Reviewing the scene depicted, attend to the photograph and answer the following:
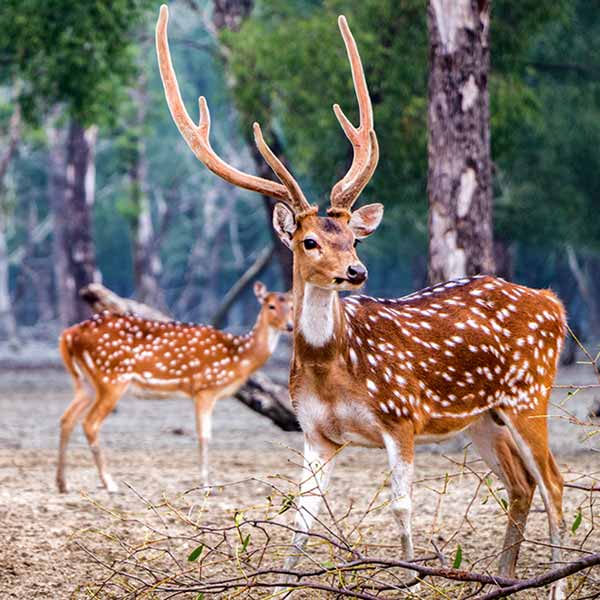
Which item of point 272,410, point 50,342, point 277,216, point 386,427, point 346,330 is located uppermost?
point 277,216

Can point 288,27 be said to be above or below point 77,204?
above

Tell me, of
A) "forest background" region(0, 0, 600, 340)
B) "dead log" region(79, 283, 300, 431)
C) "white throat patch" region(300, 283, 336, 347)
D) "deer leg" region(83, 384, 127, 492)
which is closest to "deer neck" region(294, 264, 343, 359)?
"white throat patch" region(300, 283, 336, 347)

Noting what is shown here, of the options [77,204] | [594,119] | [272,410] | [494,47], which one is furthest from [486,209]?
[77,204]

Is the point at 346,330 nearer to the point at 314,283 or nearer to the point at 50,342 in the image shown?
the point at 314,283

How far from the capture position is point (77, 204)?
27203mm

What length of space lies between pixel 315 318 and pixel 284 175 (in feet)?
2.15

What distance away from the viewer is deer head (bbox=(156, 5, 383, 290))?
5.34m

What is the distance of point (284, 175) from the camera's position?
550 cm

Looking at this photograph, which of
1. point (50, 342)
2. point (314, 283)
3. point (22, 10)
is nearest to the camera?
point (314, 283)

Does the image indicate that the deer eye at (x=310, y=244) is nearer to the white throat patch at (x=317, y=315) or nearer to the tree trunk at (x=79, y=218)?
the white throat patch at (x=317, y=315)

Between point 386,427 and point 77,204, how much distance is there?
2241 centimetres

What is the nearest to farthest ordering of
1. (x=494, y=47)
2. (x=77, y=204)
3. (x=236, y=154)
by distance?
1. (x=494, y=47)
2. (x=77, y=204)
3. (x=236, y=154)

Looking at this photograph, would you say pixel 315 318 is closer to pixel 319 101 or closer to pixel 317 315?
pixel 317 315

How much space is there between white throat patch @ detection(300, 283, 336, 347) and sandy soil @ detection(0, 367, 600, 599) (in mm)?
583
